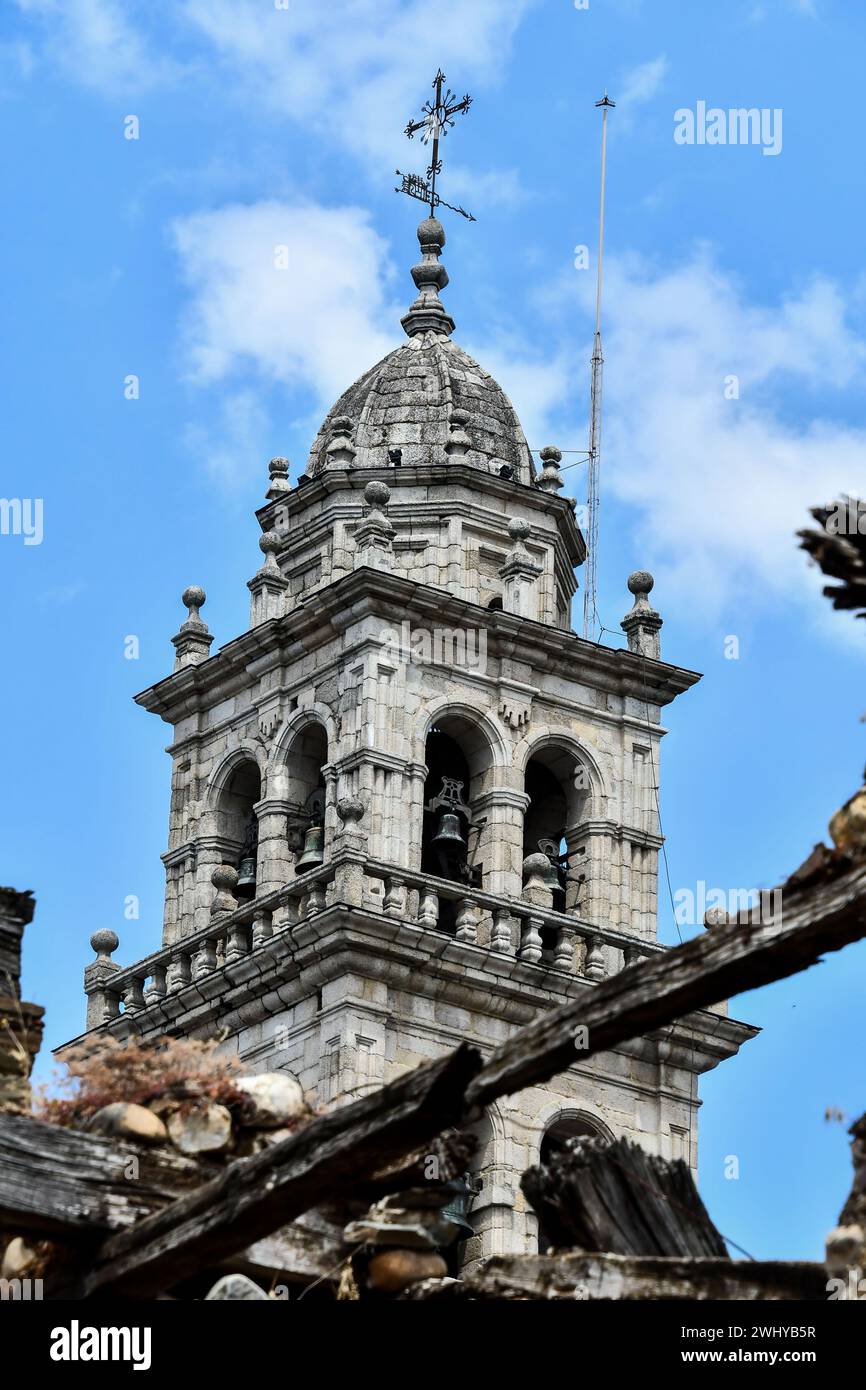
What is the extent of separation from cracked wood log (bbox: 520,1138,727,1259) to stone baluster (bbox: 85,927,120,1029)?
3125cm

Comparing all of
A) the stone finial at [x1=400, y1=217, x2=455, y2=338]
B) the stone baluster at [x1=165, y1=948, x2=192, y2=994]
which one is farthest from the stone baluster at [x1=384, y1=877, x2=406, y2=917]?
the stone finial at [x1=400, y1=217, x2=455, y2=338]

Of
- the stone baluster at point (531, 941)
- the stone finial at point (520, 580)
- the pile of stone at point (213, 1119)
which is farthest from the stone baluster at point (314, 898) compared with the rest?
the pile of stone at point (213, 1119)

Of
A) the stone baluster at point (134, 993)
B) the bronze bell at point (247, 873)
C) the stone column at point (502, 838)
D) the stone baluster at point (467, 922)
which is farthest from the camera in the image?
the bronze bell at point (247, 873)

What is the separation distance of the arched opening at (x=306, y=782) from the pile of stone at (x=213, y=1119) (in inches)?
1134

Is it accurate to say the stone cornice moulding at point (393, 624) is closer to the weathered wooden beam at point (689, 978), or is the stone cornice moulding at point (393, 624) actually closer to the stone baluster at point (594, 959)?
the stone baluster at point (594, 959)

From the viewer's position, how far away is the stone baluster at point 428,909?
45188 millimetres

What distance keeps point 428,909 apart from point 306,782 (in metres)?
4.00

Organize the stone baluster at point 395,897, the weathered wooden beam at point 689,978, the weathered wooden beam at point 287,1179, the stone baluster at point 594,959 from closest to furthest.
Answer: the weathered wooden beam at point 689,978 → the weathered wooden beam at point 287,1179 → the stone baluster at point 395,897 → the stone baluster at point 594,959

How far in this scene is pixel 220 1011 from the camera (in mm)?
46312

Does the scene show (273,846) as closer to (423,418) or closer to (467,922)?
(467,922)

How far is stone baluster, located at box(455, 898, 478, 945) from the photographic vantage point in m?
45.5
